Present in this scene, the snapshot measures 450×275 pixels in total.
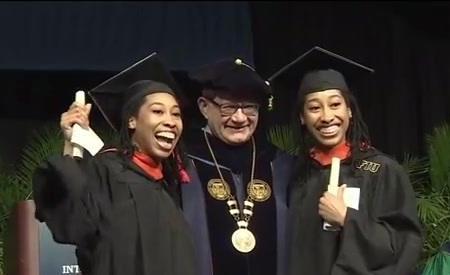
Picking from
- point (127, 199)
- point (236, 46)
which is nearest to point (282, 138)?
point (236, 46)

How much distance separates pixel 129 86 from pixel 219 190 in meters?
0.51

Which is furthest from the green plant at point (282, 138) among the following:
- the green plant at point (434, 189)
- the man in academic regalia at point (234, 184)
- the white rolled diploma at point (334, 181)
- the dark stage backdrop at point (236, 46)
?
the white rolled diploma at point (334, 181)

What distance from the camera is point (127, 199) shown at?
440cm

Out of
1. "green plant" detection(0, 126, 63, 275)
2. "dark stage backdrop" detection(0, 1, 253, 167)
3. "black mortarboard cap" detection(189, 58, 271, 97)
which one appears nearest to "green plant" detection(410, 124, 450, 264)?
"black mortarboard cap" detection(189, 58, 271, 97)

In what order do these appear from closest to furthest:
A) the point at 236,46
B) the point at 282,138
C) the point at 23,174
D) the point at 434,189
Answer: the point at 434,189
the point at 282,138
the point at 23,174
the point at 236,46

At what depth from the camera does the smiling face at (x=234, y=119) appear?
15.5 feet

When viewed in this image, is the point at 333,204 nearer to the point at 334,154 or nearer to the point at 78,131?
the point at 334,154

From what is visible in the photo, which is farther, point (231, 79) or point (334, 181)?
point (231, 79)

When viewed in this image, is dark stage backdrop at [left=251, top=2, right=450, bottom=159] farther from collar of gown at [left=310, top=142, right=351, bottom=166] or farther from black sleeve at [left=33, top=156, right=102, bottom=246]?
black sleeve at [left=33, top=156, right=102, bottom=246]

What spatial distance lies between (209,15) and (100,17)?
615mm

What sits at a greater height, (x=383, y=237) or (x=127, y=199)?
(x=127, y=199)

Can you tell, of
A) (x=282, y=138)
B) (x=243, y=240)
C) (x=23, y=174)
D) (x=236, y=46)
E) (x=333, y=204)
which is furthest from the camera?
(x=236, y=46)

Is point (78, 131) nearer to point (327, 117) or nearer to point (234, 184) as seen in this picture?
point (234, 184)

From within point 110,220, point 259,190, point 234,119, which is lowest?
point 110,220
